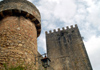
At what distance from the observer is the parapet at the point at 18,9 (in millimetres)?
4387

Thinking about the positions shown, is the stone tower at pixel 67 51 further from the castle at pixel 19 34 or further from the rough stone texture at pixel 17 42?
the rough stone texture at pixel 17 42

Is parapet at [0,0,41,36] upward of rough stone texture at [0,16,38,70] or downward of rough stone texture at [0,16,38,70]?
upward

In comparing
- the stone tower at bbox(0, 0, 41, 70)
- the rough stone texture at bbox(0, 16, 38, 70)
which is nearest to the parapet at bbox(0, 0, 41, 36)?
the stone tower at bbox(0, 0, 41, 70)

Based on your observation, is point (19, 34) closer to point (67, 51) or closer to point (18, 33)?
point (18, 33)

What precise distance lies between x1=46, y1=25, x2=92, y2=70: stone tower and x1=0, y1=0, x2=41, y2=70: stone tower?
12.1m

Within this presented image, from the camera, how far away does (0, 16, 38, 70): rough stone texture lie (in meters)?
3.54

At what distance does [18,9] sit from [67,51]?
14828 mm

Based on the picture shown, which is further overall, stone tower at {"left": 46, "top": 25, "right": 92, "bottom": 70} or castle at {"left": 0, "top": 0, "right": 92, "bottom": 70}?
stone tower at {"left": 46, "top": 25, "right": 92, "bottom": 70}

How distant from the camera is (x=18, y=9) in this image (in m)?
4.39

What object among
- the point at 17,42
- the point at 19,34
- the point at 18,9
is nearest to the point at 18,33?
the point at 19,34

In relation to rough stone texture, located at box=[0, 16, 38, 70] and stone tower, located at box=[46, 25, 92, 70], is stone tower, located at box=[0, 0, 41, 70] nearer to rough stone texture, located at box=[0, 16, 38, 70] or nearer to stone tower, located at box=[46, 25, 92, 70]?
rough stone texture, located at box=[0, 16, 38, 70]

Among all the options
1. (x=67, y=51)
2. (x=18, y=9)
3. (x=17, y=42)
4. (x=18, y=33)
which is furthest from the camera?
(x=67, y=51)

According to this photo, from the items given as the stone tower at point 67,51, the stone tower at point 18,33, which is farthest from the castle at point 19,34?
the stone tower at point 67,51

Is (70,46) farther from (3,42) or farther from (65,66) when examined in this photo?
(3,42)
